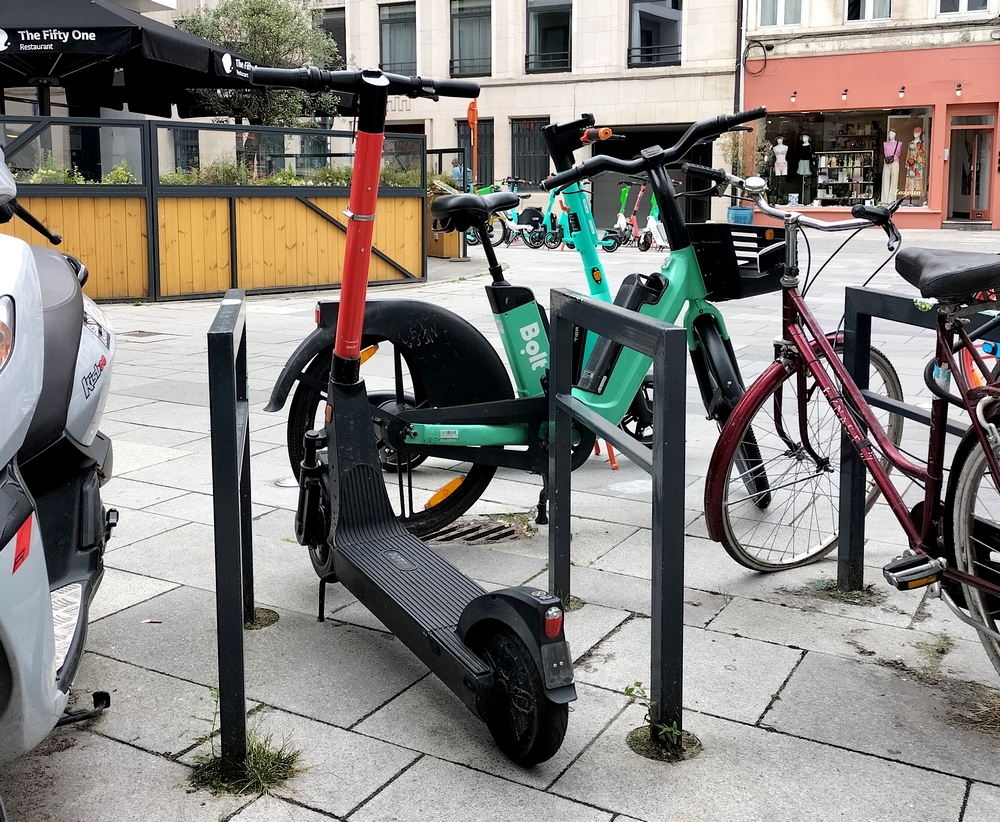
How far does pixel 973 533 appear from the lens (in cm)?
278

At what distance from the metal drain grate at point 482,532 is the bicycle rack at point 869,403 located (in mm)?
1235

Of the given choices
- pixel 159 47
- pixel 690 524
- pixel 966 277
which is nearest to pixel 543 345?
pixel 690 524

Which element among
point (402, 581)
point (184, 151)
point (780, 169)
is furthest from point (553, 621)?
point (780, 169)

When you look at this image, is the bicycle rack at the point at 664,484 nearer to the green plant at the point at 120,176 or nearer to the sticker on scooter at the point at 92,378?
the sticker on scooter at the point at 92,378

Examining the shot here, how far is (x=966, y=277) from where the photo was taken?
8.61 feet

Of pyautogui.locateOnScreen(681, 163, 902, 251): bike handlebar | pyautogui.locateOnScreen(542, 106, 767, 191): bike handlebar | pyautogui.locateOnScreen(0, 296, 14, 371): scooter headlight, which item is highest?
pyautogui.locateOnScreen(542, 106, 767, 191): bike handlebar

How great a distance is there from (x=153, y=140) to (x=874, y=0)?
22.4 m

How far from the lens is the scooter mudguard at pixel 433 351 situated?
405 centimetres

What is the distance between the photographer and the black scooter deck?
8.62 feet

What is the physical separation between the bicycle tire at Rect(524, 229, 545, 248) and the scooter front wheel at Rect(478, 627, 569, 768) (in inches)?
787

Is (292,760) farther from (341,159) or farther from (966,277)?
(341,159)

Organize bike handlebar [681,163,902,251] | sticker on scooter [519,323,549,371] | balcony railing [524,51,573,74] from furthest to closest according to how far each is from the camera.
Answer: balcony railing [524,51,573,74]
sticker on scooter [519,323,549,371]
bike handlebar [681,163,902,251]

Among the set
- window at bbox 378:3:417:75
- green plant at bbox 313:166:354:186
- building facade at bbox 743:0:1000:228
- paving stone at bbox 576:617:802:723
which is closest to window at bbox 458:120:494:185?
window at bbox 378:3:417:75

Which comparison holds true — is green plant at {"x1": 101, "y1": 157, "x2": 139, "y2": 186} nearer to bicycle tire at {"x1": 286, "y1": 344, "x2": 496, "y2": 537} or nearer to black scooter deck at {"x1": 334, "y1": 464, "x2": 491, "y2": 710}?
bicycle tire at {"x1": 286, "y1": 344, "x2": 496, "y2": 537}
